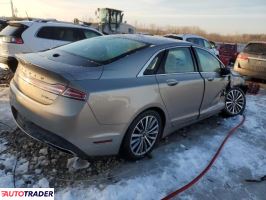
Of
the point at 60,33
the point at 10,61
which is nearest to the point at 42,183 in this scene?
the point at 10,61

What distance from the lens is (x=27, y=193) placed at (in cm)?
345

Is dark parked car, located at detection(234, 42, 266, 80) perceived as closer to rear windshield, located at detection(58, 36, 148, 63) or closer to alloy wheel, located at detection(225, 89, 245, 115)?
alloy wheel, located at detection(225, 89, 245, 115)

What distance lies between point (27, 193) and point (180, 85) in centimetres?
255

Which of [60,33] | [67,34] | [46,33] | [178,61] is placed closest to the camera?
[178,61]

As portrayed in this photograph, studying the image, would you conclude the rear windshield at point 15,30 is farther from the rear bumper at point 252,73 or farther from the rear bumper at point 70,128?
the rear bumper at point 252,73

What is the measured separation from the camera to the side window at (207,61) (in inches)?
211

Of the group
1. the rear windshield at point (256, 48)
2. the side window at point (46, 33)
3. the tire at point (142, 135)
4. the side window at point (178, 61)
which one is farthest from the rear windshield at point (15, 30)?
the rear windshield at point (256, 48)

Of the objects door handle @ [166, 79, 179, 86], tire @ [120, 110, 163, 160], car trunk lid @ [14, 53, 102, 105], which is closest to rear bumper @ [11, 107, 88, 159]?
car trunk lid @ [14, 53, 102, 105]

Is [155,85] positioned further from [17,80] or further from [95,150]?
[17,80]

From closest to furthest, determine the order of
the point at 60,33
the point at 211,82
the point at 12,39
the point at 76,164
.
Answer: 1. the point at 76,164
2. the point at 211,82
3. the point at 12,39
4. the point at 60,33

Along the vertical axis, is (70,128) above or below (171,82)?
below

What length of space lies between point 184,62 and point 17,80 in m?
2.51

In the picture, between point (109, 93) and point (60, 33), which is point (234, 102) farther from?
point (60, 33)

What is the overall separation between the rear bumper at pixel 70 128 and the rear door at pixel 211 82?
7.04 feet
